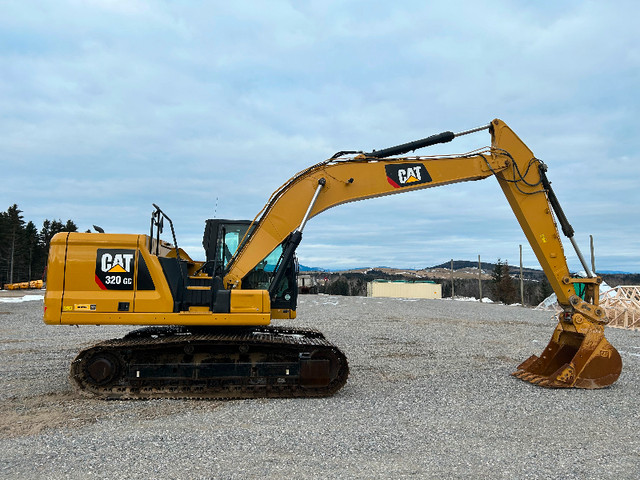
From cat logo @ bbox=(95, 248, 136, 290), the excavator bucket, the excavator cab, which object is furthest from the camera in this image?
the excavator cab

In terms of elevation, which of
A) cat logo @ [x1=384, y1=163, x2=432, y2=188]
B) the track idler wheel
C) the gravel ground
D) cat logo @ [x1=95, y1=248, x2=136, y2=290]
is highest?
cat logo @ [x1=384, y1=163, x2=432, y2=188]

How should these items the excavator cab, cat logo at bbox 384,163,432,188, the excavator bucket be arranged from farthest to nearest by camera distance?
cat logo at bbox 384,163,432,188
the excavator cab
the excavator bucket

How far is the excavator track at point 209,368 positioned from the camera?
7363 millimetres

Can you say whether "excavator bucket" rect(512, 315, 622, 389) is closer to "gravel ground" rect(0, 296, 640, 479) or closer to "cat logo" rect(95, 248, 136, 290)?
"gravel ground" rect(0, 296, 640, 479)

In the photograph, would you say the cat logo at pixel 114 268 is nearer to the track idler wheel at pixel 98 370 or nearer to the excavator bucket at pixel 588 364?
the track idler wheel at pixel 98 370

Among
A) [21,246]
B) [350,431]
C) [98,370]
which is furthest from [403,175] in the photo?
[21,246]

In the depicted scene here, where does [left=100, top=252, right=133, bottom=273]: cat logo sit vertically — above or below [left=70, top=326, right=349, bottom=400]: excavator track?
above

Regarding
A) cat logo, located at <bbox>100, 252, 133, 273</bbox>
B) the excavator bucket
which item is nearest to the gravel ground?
Result: the excavator bucket

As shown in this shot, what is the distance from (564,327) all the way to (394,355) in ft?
13.7

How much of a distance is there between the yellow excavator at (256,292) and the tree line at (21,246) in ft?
186

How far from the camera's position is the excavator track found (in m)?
7.36

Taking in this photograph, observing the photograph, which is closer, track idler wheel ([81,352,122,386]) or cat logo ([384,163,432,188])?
track idler wheel ([81,352,122,386])

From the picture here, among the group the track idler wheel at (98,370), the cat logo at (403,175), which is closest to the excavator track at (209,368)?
the track idler wheel at (98,370)

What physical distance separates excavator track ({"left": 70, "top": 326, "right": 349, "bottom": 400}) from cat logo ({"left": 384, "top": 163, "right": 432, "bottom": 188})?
10.2ft
